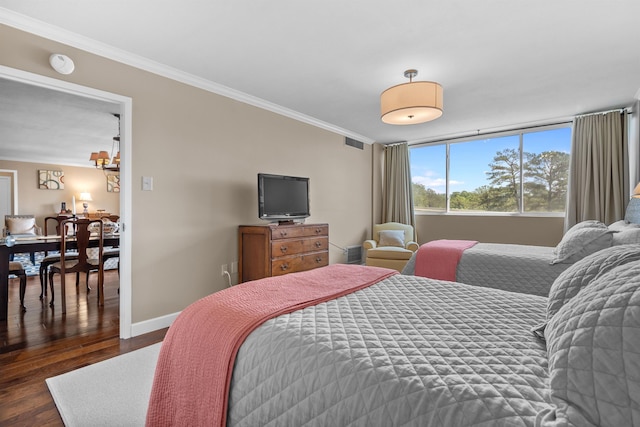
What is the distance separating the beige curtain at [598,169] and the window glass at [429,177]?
1820 mm

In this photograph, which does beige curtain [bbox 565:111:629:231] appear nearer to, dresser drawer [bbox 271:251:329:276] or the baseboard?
dresser drawer [bbox 271:251:329:276]

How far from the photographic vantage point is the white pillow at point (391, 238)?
17.1ft

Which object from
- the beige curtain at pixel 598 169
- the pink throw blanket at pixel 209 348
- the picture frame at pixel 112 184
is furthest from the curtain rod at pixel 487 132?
the picture frame at pixel 112 184

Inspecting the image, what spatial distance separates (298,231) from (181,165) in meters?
1.38

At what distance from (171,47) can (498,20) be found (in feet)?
8.04

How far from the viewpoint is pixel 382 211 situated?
615 centimetres

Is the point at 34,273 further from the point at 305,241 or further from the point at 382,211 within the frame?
the point at 382,211

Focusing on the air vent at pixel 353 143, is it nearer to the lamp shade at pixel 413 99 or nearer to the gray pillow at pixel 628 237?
the lamp shade at pixel 413 99

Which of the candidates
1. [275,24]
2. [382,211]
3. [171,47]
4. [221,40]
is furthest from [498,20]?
[382,211]

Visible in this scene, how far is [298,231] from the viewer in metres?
3.63

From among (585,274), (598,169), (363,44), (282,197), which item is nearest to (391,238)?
(282,197)

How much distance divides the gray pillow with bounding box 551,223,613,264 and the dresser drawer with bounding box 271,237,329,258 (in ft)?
7.60

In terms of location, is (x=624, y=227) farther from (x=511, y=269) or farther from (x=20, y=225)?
(x=20, y=225)

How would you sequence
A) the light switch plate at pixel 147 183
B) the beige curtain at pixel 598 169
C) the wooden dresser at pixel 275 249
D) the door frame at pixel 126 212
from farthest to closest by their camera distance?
1. the beige curtain at pixel 598 169
2. the wooden dresser at pixel 275 249
3. the light switch plate at pixel 147 183
4. the door frame at pixel 126 212
